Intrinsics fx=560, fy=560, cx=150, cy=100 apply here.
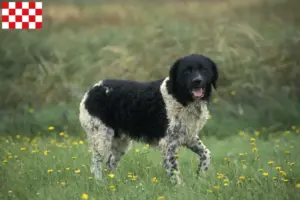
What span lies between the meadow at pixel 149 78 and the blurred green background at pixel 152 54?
0.03 m

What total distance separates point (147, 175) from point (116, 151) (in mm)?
1207

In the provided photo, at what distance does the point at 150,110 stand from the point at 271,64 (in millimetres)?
6088

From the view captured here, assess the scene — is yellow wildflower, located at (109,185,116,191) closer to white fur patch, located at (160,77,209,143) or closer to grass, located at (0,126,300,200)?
grass, located at (0,126,300,200)

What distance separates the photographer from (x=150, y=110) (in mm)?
6809

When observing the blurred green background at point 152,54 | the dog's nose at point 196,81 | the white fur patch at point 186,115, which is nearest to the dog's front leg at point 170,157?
the white fur patch at point 186,115

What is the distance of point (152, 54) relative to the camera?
12.8 meters

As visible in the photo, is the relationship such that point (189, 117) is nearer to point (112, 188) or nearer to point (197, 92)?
point (197, 92)

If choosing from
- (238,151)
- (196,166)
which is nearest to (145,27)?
(238,151)

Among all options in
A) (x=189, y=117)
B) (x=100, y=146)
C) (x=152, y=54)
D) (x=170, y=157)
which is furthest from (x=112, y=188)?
(x=152, y=54)

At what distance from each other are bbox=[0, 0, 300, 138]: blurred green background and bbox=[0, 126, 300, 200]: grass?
5.54ft

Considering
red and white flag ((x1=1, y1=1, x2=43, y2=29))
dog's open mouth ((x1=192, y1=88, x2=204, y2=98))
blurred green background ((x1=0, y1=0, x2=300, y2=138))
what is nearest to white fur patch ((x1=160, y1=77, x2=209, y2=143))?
dog's open mouth ((x1=192, y1=88, x2=204, y2=98))

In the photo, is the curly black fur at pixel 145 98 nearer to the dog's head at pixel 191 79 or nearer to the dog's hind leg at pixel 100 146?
the dog's head at pixel 191 79

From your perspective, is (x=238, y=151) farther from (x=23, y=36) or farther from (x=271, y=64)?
(x=23, y=36)

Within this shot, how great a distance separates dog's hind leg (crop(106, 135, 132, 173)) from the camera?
23.7ft
